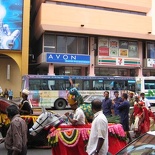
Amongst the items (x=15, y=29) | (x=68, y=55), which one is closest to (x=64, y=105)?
(x=68, y=55)

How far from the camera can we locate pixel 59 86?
25406 mm

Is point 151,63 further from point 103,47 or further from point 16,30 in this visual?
point 16,30

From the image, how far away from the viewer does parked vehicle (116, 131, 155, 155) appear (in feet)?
12.0

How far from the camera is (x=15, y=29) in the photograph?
3128 cm

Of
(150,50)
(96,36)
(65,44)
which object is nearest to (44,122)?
(65,44)

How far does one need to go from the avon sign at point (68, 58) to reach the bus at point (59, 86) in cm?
612

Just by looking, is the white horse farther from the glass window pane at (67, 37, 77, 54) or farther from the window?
the glass window pane at (67, 37, 77, 54)

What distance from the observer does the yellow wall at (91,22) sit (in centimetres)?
3141

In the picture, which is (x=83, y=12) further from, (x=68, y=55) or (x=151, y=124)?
(x=151, y=124)

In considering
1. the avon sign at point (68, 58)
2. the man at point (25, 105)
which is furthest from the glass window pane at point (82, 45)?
the man at point (25, 105)

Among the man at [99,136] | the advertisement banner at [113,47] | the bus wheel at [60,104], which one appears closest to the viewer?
the man at [99,136]

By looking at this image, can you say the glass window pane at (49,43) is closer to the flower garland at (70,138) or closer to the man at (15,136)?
the flower garland at (70,138)

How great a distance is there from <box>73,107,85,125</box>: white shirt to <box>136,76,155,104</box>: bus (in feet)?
74.3

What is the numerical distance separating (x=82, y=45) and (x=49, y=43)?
386cm
